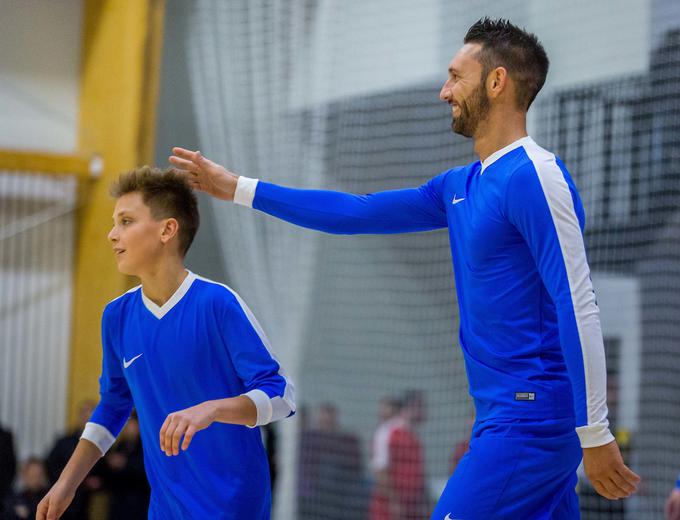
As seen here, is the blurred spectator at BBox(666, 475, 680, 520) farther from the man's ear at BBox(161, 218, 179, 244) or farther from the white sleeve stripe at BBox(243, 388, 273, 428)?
the man's ear at BBox(161, 218, 179, 244)

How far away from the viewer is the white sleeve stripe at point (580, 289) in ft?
8.39

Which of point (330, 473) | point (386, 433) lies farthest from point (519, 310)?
point (330, 473)

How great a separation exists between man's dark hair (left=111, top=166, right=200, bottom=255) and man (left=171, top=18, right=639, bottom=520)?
968 mm

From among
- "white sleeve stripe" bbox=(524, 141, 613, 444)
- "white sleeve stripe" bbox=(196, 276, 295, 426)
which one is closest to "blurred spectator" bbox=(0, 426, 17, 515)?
"white sleeve stripe" bbox=(196, 276, 295, 426)

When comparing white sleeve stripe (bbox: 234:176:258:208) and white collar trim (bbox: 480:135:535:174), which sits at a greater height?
white collar trim (bbox: 480:135:535:174)

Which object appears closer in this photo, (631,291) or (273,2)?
(631,291)

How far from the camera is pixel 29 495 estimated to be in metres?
7.73

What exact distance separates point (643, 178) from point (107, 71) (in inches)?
218

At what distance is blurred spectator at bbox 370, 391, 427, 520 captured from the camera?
834cm

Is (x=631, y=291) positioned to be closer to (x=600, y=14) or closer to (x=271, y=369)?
(x=600, y=14)

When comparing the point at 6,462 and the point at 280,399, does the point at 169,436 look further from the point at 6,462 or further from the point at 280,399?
the point at 6,462

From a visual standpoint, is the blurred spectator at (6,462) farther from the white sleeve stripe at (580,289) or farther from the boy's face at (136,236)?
the white sleeve stripe at (580,289)

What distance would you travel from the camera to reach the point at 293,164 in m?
8.70

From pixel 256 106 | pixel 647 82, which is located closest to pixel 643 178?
pixel 647 82
